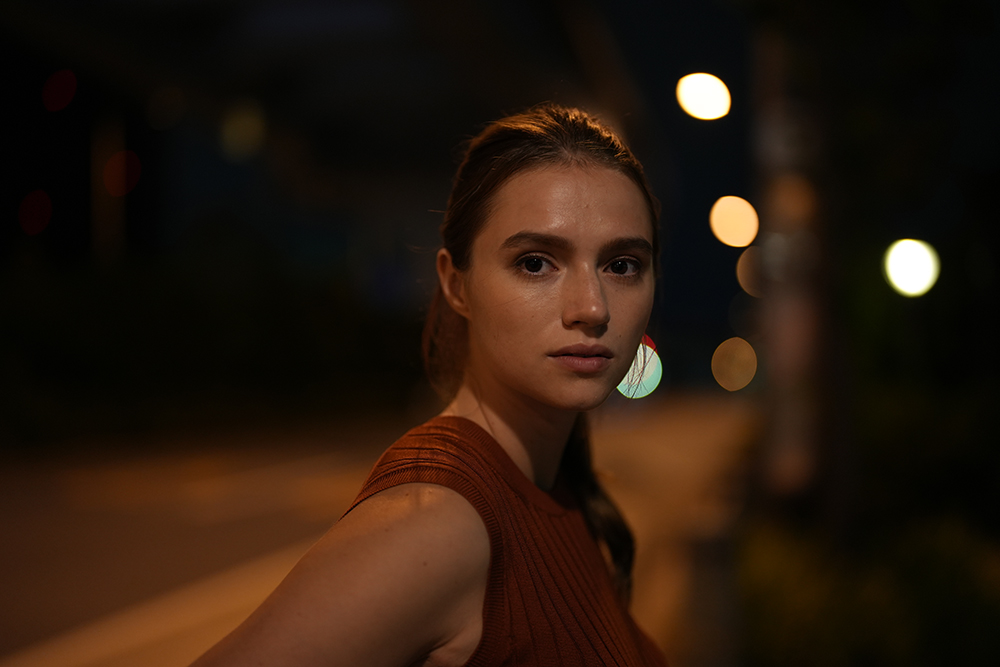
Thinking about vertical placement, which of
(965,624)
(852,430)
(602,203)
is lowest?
(965,624)

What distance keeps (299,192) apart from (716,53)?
25680mm

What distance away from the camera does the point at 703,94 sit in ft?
8.79

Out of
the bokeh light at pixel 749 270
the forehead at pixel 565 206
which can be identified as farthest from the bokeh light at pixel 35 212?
the forehead at pixel 565 206

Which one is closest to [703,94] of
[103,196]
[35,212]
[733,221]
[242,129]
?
[733,221]

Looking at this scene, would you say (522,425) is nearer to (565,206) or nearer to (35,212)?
(565,206)

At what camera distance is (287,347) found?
20.2 m

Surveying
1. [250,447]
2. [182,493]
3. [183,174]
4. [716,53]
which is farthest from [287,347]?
[716,53]

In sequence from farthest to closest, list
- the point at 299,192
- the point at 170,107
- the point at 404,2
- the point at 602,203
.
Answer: the point at 299,192, the point at 170,107, the point at 404,2, the point at 602,203

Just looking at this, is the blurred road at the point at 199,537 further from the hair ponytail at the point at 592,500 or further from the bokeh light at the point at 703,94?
the bokeh light at the point at 703,94

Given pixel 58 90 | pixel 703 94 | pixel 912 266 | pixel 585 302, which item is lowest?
pixel 912 266

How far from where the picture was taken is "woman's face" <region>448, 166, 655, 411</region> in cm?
140

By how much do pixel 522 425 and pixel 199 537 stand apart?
22.0 feet

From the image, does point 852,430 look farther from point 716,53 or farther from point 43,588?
point 43,588

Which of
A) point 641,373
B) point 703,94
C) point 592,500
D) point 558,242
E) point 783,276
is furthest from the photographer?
point 783,276
